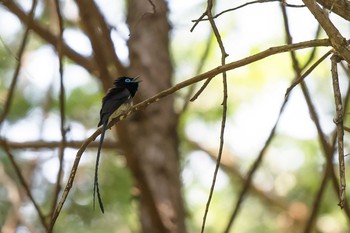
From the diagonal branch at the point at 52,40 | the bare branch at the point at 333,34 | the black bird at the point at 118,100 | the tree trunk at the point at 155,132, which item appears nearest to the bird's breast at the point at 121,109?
the black bird at the point at 118,100

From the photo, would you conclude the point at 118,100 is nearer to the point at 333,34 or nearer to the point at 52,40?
the point at 52,40

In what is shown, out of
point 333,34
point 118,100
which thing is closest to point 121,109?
point 118,100

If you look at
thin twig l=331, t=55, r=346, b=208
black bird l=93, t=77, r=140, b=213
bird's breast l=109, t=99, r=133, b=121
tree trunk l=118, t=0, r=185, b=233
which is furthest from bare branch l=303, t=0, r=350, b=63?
tree trunk l=118, t=0, r=185, b=233

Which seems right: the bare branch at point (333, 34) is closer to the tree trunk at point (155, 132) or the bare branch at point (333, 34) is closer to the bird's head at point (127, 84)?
the bird's head at point (127, 84)

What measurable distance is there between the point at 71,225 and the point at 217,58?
5.31 feet

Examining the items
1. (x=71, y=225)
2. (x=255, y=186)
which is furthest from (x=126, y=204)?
(x=255, y=186)

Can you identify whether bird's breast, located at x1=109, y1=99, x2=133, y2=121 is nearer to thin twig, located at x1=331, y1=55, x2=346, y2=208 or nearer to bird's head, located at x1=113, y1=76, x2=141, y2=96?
bird's head, located at x1=113, y1=76, x2=141, y2=96

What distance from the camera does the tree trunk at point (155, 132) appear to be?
11.8ft

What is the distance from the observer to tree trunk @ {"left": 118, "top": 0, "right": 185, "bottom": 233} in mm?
3604

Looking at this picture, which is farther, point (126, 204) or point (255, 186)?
point (255, 186)

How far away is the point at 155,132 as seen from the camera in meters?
3.87

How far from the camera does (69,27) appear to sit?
4.70 m

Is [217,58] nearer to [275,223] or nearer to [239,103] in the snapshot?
[239,103]

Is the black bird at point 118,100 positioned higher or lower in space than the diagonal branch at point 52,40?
lower
